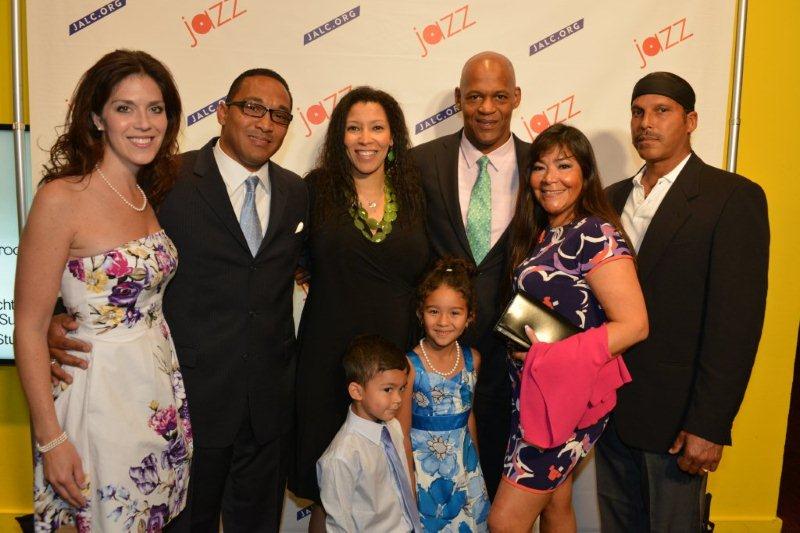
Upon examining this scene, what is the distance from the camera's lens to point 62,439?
1.87m

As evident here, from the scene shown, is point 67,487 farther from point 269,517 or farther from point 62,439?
point 269,517

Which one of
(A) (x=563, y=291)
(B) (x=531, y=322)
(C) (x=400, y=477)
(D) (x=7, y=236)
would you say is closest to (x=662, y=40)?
(A) (x=563, y=291)

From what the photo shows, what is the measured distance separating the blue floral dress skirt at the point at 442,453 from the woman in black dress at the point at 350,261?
23cm

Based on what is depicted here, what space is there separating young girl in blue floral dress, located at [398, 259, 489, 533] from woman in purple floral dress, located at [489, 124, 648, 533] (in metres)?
0.27

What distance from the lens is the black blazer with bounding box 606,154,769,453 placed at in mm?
2309

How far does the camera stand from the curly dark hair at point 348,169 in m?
2.68

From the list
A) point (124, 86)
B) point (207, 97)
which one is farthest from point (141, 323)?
point (207, 97)

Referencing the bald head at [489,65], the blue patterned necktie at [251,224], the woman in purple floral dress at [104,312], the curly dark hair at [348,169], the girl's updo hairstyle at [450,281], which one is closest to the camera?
the woman in purple floral dress at [104,312]

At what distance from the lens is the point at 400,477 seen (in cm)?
246

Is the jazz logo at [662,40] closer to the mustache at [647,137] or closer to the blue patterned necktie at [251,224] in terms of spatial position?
the mustache at [647,137]

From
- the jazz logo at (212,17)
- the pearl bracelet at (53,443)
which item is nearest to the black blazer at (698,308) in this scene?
the pearl bracelet at (53,443)

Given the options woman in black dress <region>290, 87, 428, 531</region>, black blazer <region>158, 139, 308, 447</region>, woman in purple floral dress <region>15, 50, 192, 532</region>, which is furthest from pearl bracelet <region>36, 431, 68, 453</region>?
woman in black dress <region>290, 87, 428, 531</region>

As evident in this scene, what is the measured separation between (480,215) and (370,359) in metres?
0.83

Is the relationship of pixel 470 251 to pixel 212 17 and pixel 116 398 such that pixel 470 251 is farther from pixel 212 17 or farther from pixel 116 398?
pixel 212 17
